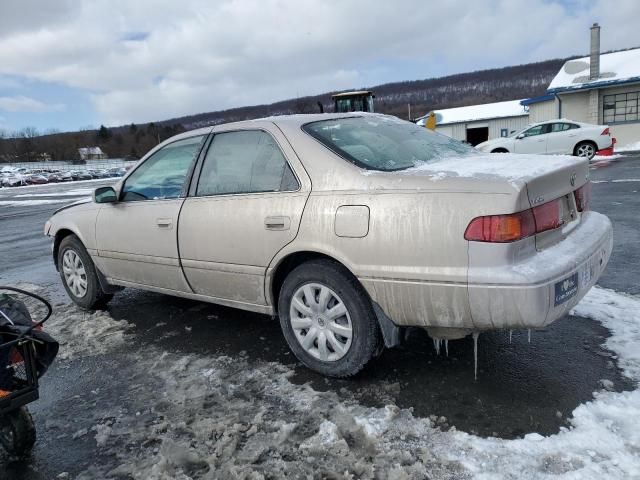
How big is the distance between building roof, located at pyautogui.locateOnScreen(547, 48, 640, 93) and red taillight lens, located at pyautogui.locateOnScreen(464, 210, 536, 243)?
24.6 metres

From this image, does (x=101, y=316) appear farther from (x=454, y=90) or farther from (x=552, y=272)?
(x=454, y=90)

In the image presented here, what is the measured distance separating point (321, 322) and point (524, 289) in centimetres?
119

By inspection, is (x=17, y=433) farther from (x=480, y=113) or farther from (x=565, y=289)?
(x=480, y=113)

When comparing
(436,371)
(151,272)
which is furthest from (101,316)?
(436,371)

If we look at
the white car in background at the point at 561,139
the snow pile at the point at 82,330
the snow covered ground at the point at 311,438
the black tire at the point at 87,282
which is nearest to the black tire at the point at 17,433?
the snow covered ground at the point at 311,438

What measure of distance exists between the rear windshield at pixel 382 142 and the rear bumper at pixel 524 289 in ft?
2.90

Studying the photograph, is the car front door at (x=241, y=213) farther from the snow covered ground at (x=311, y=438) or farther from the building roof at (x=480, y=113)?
the building roof at (x=480, y=113)

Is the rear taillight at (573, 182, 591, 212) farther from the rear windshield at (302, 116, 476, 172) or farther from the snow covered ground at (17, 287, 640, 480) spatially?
the snow covered ground at (17, 287, 640, 480)

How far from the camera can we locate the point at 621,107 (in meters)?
23.4

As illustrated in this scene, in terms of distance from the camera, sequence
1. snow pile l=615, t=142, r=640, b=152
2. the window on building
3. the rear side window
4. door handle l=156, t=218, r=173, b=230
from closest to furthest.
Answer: the rear side window < door handle l=156, t=218, r=173, b=230 < snow pile l=615, t=142, r=640, b=152 < the window on building

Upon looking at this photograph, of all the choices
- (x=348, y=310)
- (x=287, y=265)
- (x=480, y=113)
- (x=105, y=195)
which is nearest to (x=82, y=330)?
(x=105, y=195)

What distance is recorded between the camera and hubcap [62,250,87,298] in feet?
15.4

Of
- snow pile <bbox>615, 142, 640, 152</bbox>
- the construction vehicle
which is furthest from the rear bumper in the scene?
snow pile <bbox>615, 142, 640, 152</bbox>

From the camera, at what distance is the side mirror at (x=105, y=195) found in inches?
165
